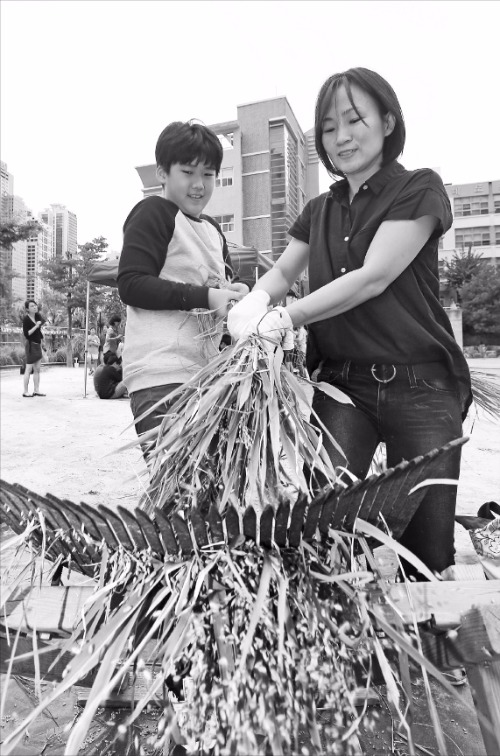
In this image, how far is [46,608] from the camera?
33.6 inches

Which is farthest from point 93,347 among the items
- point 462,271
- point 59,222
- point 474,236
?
point 59,222

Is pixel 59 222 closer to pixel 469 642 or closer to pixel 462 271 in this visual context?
pixel 462 271

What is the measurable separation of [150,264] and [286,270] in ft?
1.28

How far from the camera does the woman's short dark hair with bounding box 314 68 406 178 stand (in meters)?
1.21

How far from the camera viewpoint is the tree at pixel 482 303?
3016cm

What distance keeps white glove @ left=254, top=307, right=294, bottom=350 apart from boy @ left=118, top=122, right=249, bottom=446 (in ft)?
0.89

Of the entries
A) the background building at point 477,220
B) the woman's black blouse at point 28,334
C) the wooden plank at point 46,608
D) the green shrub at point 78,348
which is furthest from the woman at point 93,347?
the background building at point 477,220

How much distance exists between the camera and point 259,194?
26.8 meters

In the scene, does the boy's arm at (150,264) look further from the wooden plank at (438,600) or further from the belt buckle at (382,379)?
the wooden plank at (438,600)

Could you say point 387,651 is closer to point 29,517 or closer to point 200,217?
point 29,517

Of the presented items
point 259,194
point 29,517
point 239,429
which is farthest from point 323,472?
point 259,194

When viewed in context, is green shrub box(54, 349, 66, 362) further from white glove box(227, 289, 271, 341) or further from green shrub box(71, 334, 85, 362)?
white glove box(227, 289, 271, 341)

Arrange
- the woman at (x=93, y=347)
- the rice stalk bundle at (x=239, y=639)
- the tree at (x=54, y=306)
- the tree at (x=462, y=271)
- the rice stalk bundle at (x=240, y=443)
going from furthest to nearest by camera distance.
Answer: the tree at (x=54, y=306), the tree at (x=462, y=271), the woman at (x=93, y=347), the rice stalk bundle at (x=240, y=443), the rice stalk bundle at (x=239, y=639)

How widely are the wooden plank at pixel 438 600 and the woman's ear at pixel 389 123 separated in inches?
41.6
